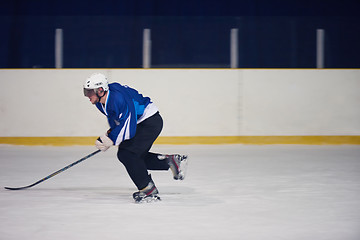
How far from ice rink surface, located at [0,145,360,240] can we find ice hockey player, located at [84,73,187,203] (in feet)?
0.62

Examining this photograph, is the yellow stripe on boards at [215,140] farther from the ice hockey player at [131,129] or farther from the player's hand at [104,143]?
the player's hand at [104,143]

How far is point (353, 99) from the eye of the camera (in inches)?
351

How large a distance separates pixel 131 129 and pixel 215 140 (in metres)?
4.12

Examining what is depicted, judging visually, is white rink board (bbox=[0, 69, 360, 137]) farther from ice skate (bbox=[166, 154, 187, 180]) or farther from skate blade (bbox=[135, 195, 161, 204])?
skate blade (bbox=[135, 195, 161, 204])

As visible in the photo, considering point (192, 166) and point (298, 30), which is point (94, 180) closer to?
point (192, 166)

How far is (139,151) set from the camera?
15.9 feet

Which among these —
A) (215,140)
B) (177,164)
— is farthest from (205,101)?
(177,164)

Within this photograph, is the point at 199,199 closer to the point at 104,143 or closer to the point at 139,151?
the point at 139,151

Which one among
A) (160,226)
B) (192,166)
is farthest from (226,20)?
(160,226)

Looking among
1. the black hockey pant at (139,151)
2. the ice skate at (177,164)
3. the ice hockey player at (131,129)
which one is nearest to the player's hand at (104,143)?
the ice hockey player at (131,129)

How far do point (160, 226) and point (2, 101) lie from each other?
205 inches

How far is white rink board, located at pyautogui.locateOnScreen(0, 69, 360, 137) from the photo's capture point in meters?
8.73

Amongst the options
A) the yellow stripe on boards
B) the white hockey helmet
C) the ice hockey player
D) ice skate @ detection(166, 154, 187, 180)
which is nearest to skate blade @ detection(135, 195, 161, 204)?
the ice hockey player

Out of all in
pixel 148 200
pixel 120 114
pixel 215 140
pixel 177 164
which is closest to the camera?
pixel 120 114
